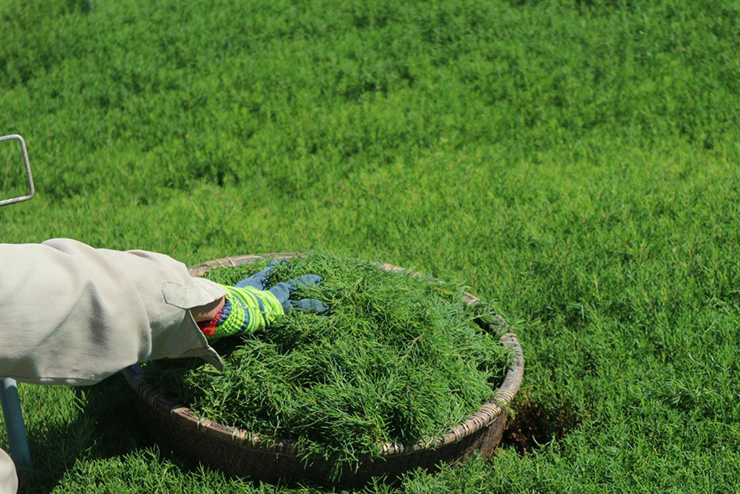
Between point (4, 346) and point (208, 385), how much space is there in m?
0.81

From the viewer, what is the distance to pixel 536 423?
299 centimetres

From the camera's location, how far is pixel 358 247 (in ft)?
12.9

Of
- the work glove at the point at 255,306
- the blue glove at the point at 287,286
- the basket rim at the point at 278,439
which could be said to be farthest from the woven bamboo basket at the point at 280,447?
the blue glove at the point at 287,286

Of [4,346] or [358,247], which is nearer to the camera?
[4,346]

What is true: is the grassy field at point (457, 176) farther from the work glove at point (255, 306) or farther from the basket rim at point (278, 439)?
the work glove at point (255, 306)

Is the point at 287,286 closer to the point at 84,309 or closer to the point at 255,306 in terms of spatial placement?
the point at 255,306

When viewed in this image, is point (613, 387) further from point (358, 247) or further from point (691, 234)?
point (358, 247)

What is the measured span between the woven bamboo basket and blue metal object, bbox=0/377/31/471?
379 mm

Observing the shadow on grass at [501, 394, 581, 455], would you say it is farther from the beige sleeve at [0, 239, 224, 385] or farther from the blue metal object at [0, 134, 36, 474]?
the blue metal object at [0, 134, 36, 474]

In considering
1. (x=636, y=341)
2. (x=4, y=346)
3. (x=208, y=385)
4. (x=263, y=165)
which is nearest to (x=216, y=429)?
(x=208, y=385)

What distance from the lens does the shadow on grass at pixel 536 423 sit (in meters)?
2.87

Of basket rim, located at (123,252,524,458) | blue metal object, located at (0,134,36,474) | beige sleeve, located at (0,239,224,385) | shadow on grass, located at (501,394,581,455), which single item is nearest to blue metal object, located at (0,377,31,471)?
blue metal object, located at (0,134,36,474)

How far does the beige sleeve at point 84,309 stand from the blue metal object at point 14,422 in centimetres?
52

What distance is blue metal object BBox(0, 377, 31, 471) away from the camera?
2264mm
